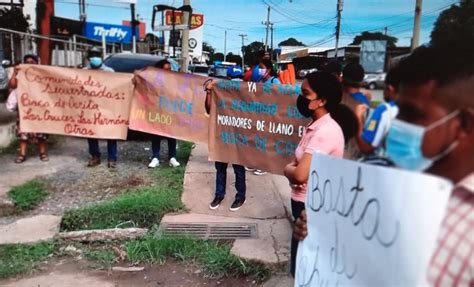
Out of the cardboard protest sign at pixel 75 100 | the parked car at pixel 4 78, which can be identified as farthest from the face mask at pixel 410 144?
the parked car at pixel 4 78

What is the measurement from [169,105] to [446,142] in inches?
226

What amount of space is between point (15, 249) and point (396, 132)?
4.05 m

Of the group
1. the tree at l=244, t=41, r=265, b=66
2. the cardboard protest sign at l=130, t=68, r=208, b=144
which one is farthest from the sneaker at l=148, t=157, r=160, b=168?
the tree at l=244, t=41, r=265, b=66

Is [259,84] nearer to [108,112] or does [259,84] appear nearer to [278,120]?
[278,120]

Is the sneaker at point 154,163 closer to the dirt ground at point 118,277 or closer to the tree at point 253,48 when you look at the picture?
the dirt ground at point 118,277

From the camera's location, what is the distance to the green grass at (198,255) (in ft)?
12.0

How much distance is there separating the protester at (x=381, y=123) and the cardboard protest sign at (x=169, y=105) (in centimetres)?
500

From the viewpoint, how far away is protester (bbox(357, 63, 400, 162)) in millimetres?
1060

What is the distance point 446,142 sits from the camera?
3.12 ft

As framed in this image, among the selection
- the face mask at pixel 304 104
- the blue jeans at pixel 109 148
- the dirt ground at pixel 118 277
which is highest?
the face mask at pixel 304 104

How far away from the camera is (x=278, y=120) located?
16.1ft

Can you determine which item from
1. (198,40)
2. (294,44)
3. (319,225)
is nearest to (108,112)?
(198,40)

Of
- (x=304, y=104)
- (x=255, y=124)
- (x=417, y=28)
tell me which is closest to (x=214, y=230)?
(x=255, y=124)

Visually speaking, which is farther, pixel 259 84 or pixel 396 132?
pixel 259 84
